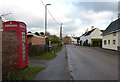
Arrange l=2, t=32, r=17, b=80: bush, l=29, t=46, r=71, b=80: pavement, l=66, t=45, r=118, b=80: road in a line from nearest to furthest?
l=2, t=32, r=17, b=80: bush
l=29, t=46, r=71, b=80: pavement
l=66, t=45, r=118, b=80: road

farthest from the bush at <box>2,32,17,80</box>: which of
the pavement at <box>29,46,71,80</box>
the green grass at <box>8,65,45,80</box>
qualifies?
the pavement at <box>29,46,71,80</box>

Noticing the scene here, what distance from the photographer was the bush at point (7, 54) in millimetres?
4098

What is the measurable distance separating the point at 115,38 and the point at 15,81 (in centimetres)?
2050

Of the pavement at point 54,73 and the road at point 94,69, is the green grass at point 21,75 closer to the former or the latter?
the pavement at point 54,73

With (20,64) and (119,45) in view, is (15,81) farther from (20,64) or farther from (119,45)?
(119,45)

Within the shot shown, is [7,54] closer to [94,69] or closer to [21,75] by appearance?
[21,75]

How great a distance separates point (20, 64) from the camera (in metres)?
5.58

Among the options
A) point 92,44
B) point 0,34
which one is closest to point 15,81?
point 0,34

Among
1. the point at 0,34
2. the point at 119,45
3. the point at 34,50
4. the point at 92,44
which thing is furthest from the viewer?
the point at 92,44

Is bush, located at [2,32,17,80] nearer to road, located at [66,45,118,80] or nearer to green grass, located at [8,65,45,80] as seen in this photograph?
green grass, located at [8,65,45,80]

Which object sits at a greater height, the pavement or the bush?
the bush

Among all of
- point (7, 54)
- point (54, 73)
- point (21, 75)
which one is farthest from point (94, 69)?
point (7, 54)

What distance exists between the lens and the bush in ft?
13.4

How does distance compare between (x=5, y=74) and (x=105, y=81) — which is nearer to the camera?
(x=5, y=74)
